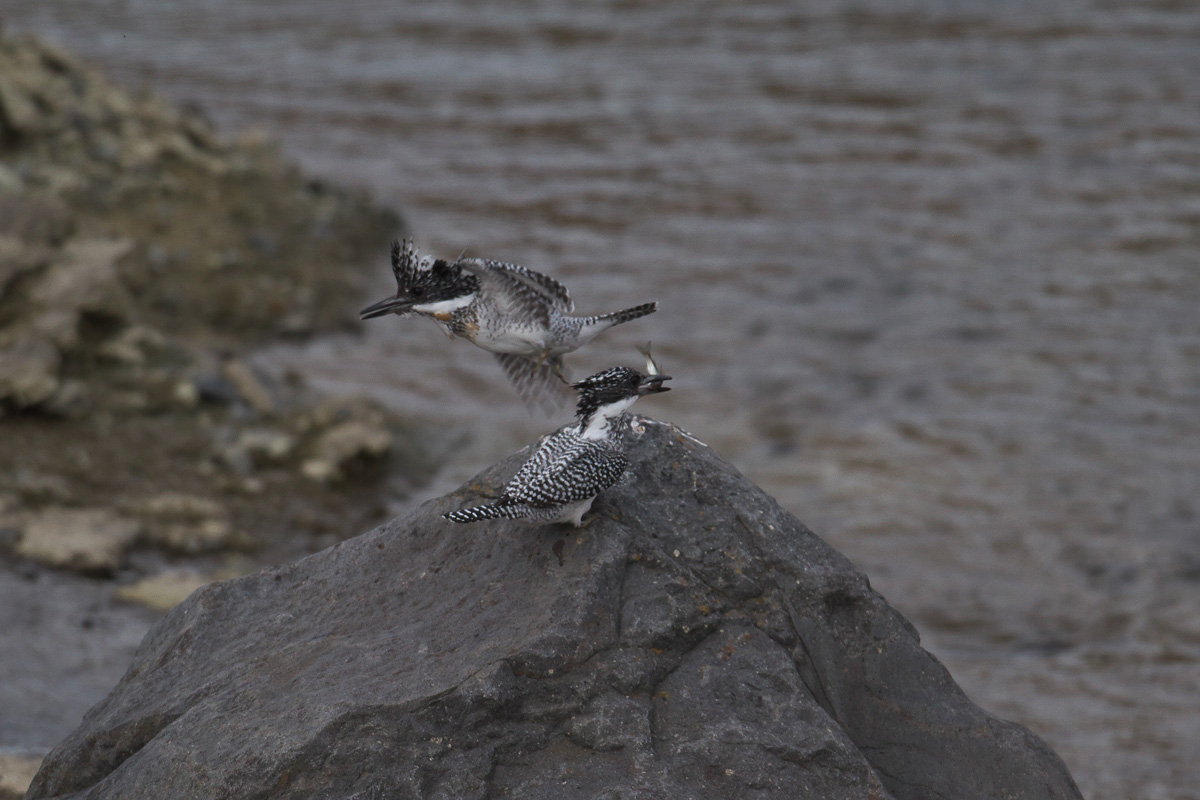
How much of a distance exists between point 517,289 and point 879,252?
407 inches

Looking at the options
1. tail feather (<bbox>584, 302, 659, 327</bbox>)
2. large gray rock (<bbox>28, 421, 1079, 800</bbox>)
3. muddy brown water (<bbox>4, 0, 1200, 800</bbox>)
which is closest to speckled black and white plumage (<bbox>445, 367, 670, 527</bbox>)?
large gray rock (<bbox>28, 421, 1079, 800</bbox>)

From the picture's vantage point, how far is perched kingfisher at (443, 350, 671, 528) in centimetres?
411

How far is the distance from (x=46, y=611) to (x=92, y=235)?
5235 mm

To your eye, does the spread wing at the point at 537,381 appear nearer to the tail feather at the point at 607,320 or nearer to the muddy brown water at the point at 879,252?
the tail feather at the point at 607,320

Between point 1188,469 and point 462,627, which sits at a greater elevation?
point 462,627

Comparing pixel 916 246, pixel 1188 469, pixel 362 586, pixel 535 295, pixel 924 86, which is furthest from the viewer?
pixel 924 86

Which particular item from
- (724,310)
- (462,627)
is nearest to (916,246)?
(724,310)

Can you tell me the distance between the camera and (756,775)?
151 inches

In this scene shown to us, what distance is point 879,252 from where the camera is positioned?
1448cm

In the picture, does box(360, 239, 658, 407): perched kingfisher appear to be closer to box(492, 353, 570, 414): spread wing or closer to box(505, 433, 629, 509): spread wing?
box(492, 353, 570, 414): spread wing

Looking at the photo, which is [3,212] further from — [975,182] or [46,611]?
[975,182]

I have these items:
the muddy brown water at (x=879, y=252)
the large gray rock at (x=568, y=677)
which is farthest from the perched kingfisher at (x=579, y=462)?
the muddy brown water at (x=879, y=252)

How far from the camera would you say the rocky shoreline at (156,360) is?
8180 millimetres

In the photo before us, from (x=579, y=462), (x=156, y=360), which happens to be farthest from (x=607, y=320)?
(x=156, y=360)
